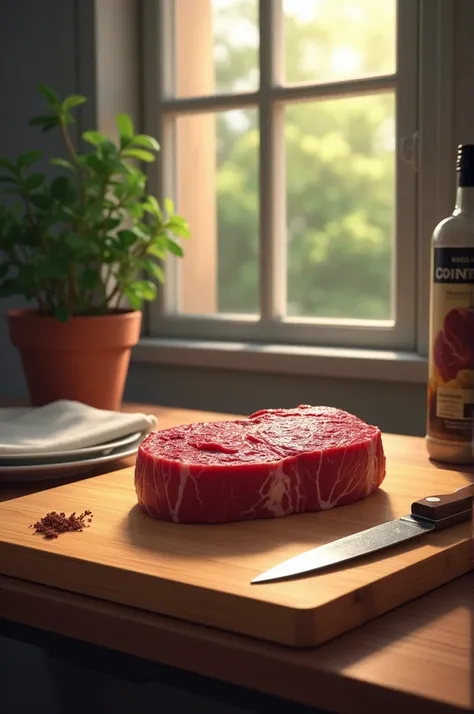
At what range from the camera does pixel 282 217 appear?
6.08 feet

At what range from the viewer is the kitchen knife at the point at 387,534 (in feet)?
2.49

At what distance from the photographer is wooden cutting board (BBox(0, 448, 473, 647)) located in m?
0.71

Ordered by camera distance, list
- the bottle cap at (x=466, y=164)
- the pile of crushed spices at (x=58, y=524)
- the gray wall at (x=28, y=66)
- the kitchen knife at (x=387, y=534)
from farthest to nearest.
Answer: the gray wall at (x=28, y=66), the bottle cap at (x=466, y=164), the pile of crushed spices at (x=58, y=524), the kitchen knife at (x=387, y=534)

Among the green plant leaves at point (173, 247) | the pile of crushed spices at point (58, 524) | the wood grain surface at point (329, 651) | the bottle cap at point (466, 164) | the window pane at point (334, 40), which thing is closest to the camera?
the wood grain surface at point (329, 651)

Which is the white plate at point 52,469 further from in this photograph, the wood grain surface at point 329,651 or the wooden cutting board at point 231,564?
the wood grain surface at point 329,651

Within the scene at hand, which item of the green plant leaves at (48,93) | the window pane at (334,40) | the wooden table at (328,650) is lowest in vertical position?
the wooden table at (328,650)

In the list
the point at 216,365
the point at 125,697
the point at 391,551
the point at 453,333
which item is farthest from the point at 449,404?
the point at 125,697

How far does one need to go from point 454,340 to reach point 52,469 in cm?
52

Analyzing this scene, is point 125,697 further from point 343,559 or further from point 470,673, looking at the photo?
point 470,673

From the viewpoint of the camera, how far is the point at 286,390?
1.74m

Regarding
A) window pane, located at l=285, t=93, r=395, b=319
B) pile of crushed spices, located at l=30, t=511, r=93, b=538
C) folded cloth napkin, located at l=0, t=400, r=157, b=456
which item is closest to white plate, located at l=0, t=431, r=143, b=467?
folded cloth napkin, located at l=0, t=400, r=157, b=456

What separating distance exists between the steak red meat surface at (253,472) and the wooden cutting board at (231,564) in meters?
0.02

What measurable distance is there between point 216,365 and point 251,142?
13.1 metres

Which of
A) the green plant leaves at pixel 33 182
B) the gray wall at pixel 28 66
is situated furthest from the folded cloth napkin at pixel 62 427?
the gray wall at pixel 28 66
